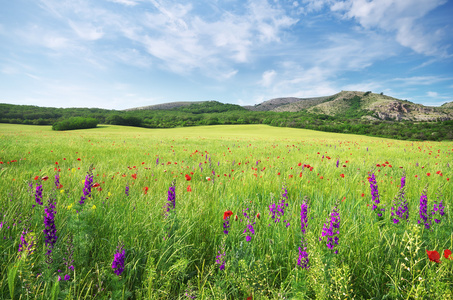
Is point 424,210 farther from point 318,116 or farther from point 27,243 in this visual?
point 318,116

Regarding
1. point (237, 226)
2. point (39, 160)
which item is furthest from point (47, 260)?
point (39, 160)

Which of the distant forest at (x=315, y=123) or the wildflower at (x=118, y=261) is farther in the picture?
the distant forest at (x=315, y=123)

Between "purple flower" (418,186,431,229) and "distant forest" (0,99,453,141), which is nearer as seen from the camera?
"purple flower" (418,186,431,229)

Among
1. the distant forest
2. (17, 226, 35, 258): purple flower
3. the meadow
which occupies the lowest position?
the meadow

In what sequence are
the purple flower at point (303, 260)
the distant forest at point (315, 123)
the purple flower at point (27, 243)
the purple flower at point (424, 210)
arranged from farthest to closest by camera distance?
the distant forest at point (315, 123), the purple flower at point (424, 210), the purple flower at point (303, 260), the purple flower at point (27, 243)

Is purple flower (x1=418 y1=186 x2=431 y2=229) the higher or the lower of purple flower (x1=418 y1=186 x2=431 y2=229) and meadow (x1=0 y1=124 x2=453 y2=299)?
the higher

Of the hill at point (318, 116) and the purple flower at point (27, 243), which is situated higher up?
the hill at point (318, 116)

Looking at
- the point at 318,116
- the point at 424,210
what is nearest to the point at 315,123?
the point at 318,116

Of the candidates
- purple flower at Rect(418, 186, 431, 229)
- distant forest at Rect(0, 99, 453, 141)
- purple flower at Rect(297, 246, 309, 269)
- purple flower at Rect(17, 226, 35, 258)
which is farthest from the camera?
distant forest at Rect(0, 99, 453, 141)

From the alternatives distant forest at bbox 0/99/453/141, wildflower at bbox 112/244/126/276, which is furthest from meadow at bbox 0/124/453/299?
distant forest at bbox 0/99/453/141

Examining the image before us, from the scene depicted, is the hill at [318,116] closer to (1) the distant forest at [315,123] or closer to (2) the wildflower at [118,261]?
(1) the distant forest at [315,123]

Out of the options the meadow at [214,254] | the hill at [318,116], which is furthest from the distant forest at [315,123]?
the meadow at [214,254]

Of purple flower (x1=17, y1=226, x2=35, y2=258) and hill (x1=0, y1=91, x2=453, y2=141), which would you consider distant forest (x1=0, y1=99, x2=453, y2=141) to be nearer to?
hill (x1=0, y1=91, x2=453, y2=141)

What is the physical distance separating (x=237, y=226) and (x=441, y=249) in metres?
1.77
